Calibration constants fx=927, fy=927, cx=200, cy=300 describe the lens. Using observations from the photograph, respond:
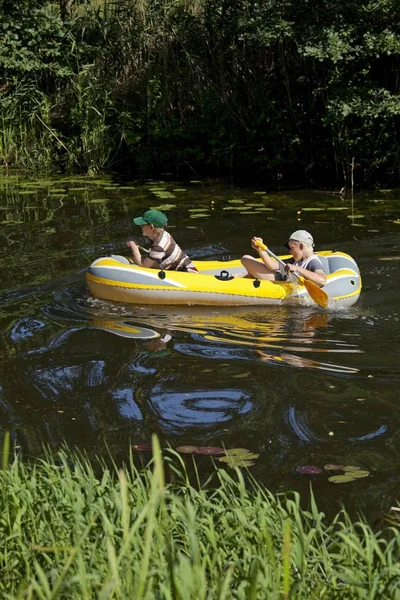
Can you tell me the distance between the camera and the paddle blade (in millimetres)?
7398

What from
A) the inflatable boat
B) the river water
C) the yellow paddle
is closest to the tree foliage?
the river water

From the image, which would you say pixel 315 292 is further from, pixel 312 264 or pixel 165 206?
pixel 165 206

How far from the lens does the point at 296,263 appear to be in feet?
25.7

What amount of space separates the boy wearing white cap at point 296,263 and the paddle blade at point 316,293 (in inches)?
2.4

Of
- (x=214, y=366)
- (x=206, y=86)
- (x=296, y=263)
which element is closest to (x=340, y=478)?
(x=214, y=366)

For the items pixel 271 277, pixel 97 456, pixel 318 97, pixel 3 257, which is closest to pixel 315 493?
pixel 97 456

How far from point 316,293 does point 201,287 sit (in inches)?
37.2

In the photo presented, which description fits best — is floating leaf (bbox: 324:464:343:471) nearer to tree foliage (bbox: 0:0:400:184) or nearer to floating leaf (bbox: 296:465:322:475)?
floating leaf (bbox: 296:465:322:475)

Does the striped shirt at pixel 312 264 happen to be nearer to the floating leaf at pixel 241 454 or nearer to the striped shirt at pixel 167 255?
the striped shirt at pixel 167 255

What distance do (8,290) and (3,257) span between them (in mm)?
1364

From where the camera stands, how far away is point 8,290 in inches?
318

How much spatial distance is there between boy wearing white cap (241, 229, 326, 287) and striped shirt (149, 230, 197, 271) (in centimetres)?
55

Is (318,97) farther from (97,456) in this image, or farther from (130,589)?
(130,589)

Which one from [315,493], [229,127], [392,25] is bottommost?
[315,493]
